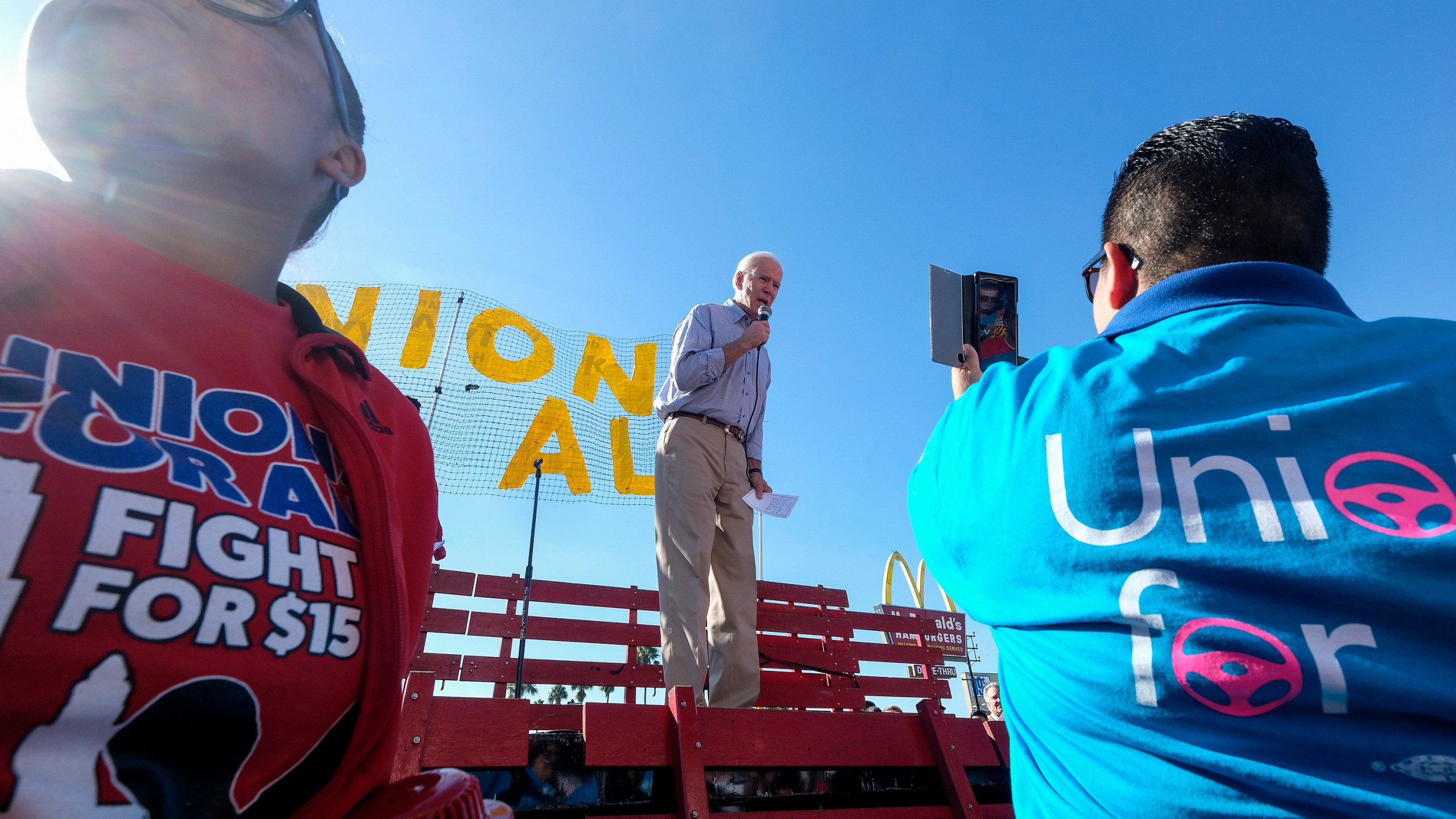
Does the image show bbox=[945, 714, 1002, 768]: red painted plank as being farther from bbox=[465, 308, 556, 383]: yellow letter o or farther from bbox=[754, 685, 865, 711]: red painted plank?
bbox=[465, 308, 556, 383]: yellow letter o

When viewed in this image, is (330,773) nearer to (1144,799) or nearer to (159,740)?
(159,740)

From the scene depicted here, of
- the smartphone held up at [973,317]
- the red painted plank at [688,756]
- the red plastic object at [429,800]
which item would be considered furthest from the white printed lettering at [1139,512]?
the red painted plank at [688,756]

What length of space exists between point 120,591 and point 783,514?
3.98m

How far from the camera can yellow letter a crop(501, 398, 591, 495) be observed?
729 cm

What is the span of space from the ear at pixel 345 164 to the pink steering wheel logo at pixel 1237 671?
1769 millimetres

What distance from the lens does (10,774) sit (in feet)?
2.24

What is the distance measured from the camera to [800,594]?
6.16m

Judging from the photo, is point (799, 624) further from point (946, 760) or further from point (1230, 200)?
point (1230, 200)

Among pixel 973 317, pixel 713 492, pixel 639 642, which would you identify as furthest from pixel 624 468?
pixel 973 317

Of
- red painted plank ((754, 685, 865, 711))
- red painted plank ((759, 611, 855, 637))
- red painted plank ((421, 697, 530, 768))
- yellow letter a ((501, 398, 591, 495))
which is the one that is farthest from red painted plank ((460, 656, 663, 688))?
red painted plank ((421, 697, 530, 768))

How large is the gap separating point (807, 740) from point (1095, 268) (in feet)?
5.96

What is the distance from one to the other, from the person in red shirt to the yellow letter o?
6645 mm

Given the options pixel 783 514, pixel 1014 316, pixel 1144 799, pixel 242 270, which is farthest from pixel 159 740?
pixel 783 514

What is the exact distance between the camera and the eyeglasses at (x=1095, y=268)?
172cm
